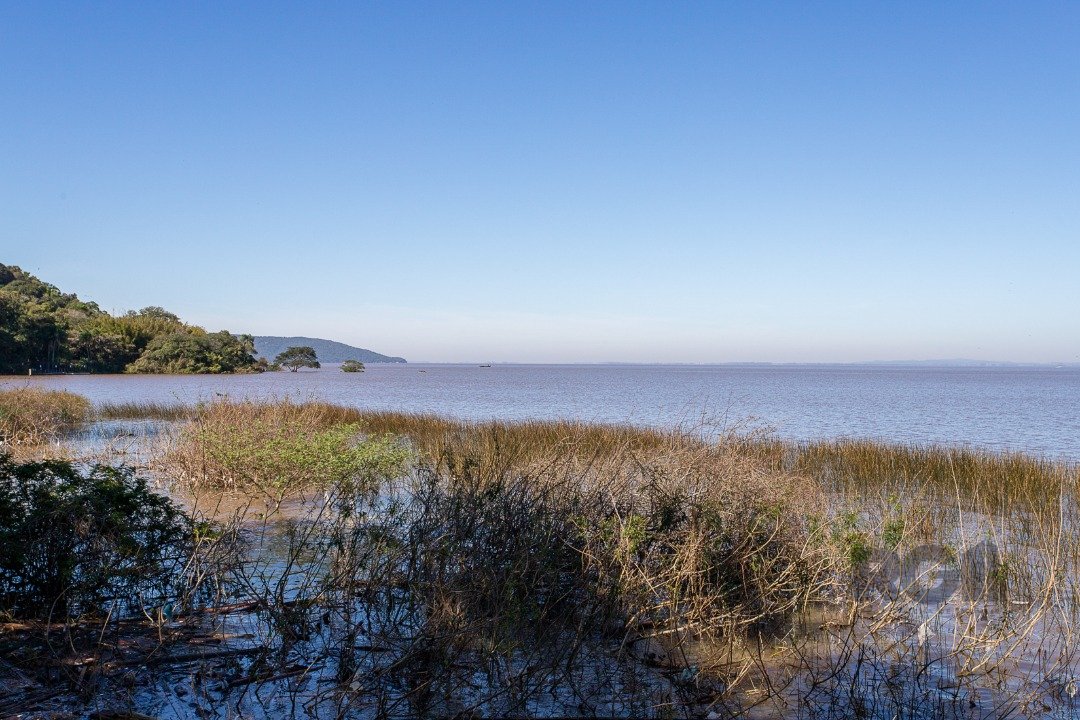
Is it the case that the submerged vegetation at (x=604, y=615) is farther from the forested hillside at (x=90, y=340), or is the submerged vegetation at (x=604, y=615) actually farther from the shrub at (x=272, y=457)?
the forested hillside at (x=90, y=340)

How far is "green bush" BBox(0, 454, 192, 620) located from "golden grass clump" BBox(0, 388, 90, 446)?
417 inches

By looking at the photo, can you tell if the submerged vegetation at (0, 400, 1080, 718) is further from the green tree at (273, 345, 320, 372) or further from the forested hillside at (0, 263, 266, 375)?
the green tree at (273, 345, 320, 372)

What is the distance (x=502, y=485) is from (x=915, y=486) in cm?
798

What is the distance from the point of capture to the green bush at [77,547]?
198 inches

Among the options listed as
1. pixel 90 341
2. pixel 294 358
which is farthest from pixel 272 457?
pixel 294 358

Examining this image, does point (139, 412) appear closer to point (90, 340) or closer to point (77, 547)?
point (77, 547)

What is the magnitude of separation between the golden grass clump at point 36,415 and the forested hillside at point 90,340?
3679cm

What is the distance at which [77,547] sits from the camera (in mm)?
5547

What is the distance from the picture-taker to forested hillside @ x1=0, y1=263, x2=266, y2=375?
174 feet

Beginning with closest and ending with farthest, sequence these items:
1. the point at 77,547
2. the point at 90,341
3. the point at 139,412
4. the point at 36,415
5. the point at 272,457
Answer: the point at 77,547 → the point at 272,457 → the point at 36,415 → the point at 139,412 → the point at 90,341

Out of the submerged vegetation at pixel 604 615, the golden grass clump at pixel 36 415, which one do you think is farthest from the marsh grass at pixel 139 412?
the submerged vegetation at pixel 604 615

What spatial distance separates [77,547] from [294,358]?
10572 cm

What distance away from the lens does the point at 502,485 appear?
19.3 feet

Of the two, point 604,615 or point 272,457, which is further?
point 272,457
